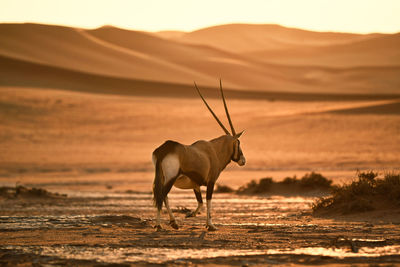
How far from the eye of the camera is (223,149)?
13.9m

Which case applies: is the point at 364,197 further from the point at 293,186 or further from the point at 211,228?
the point at 293,186

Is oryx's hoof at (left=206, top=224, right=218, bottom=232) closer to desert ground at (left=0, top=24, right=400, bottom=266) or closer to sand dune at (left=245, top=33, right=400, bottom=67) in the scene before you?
desert ground at (left=0, top=24, right=400, bottom=266)

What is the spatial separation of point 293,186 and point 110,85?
196ft

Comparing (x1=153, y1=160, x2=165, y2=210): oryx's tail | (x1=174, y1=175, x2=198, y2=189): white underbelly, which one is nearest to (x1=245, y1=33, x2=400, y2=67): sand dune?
(x1=174, y1=175, x2=198, y2=189): white underbelly

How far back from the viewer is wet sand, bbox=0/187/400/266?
8961 mm

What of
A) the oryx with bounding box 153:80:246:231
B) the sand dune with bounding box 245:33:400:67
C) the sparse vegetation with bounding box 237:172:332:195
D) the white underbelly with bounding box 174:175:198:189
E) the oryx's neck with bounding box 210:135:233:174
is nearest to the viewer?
the oryx with bounding box 153:80:246:231

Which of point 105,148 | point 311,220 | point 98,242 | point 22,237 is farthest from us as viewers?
point 105,148

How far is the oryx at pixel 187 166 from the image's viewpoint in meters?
12.1

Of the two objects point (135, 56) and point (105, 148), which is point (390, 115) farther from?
point (135, 56)

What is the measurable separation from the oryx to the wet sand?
2.09 ft

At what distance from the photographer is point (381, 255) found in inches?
358

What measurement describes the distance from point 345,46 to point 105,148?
12497 centimetres

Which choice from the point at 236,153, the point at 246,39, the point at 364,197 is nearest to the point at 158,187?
the point at 236,153

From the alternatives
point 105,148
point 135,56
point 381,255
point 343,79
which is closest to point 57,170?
point 105,148
